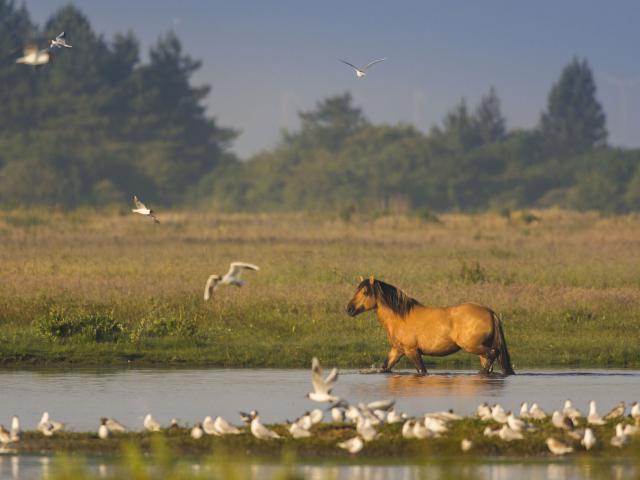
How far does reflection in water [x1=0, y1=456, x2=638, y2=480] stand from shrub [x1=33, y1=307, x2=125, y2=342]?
8329 mm

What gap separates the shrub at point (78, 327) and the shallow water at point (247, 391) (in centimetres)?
192

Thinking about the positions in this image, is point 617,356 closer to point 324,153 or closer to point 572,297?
point 572,297

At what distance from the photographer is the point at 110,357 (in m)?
20.7

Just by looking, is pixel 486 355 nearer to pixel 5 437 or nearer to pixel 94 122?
pixel 5 437

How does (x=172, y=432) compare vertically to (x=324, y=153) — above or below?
below

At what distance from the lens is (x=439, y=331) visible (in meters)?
19.0

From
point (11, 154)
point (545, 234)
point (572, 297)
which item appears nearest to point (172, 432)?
point (572, 297)

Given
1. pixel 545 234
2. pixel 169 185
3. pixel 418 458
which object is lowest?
pixel 418 458

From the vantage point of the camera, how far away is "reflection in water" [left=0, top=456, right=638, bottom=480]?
40.2ft

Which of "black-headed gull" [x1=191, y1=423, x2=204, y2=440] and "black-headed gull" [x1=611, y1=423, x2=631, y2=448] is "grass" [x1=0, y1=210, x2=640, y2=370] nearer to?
"black-headed gull" [x1=191, y1=423, x2=204, y2=440]

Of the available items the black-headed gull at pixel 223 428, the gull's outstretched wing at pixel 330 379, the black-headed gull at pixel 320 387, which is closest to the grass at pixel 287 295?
the gull's outstretched wing at pixel 330 379

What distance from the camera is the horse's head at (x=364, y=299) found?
19656mm

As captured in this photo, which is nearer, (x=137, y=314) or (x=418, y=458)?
(x=418, y=458)

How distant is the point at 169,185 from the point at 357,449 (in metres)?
88.0
